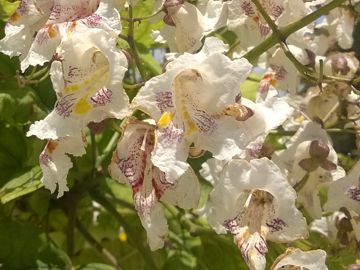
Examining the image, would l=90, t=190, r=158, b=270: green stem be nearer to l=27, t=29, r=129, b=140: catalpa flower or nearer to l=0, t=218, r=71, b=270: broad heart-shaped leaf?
l=0, t=218, r=71, b=270: broad heart-shaped leaf

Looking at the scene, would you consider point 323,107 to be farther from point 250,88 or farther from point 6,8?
point 6,8

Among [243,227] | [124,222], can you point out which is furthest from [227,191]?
[124,222]

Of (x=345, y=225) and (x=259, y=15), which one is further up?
(x=259, y=15)

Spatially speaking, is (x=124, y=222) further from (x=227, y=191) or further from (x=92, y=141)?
(x=227, y=191)

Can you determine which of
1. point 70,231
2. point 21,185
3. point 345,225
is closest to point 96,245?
point 70,231

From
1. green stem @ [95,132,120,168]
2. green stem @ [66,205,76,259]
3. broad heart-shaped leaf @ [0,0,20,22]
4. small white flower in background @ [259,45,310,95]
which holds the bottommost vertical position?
green stem @ [66,205,76,259]

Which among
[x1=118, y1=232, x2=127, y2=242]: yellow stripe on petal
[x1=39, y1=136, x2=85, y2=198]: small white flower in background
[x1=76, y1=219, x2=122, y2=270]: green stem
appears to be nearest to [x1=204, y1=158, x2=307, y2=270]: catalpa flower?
[x1=39, y1=136, x2=85, y2=198]: small white flower in background
